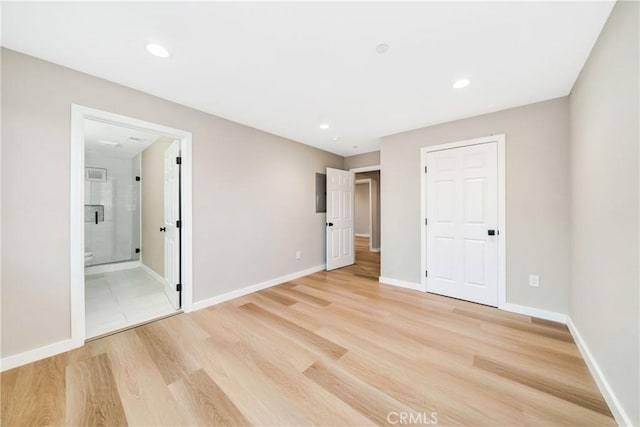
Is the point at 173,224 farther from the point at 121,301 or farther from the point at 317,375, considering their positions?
the point at 317,375

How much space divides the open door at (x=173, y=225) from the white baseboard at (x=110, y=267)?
2.41 m

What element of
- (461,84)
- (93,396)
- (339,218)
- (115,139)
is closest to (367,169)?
(339,218)

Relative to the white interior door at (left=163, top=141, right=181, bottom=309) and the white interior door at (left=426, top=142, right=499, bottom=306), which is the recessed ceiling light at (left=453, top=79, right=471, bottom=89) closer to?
the white interior door at (left=426, top=142, right=499, bottom=306)

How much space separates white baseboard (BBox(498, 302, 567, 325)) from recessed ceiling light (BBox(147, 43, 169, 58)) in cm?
426

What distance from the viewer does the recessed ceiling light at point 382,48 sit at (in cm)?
167

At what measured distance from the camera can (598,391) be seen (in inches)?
58.8

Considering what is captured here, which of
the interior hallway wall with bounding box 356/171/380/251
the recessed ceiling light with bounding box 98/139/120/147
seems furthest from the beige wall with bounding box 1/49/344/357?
the interior hallway wall with bounding box 356/171/380/251

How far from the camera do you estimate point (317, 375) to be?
166 centimetres

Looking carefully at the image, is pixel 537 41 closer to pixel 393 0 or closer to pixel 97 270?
pixel 393 0

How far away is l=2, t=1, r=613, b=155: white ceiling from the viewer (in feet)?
4.57

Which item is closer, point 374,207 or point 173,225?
point 173,225

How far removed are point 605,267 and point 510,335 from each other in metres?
1.05

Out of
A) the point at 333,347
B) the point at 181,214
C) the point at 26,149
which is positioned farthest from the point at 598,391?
the point at 26,149

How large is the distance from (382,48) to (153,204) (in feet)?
14.8
